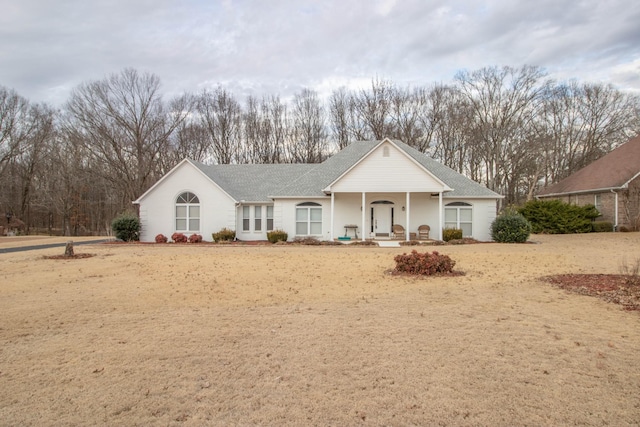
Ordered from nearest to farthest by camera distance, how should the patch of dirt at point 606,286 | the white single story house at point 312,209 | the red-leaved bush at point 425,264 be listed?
the patch of dirt at point 606,286, the red-leaved bush at point 425,264, the white single story house at point 312,209

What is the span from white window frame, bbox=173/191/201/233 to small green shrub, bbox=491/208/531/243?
57.8 feet

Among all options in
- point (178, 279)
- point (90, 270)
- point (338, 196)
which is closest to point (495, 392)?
point (178, 279)

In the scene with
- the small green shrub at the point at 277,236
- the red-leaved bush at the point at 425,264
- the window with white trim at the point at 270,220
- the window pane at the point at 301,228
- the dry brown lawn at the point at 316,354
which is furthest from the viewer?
the window with white trim at the point at 270,220

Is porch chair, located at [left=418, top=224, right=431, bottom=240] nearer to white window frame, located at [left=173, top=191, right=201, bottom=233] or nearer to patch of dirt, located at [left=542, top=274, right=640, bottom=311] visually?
patch of dirt, located at [left=542, top=274, right=640, bottom=311]

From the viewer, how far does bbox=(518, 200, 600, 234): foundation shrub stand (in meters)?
27.1

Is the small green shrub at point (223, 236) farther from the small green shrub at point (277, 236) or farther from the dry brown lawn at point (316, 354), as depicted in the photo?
the dry brown lawn at point (316, 354)

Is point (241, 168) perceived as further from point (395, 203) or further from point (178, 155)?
point (178, 155)

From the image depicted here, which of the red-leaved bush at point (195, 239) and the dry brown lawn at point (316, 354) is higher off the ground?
the red-leaved bush at point (195, 239)

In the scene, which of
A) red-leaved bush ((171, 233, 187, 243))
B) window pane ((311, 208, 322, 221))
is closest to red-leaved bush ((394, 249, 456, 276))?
window pane ((311, 208, 322, 221))

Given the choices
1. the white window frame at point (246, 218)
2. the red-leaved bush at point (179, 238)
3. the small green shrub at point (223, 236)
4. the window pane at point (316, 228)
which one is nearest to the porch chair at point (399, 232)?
the window pane at point (316, 228)

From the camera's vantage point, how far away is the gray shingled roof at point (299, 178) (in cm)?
2386

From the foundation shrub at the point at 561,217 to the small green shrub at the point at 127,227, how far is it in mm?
25946

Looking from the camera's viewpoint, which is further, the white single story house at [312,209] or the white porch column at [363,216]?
the white single story house at [312,209]

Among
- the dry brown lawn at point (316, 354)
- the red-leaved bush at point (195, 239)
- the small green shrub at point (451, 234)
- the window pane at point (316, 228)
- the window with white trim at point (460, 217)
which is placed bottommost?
the dry brown lawn at point (316, 354)
